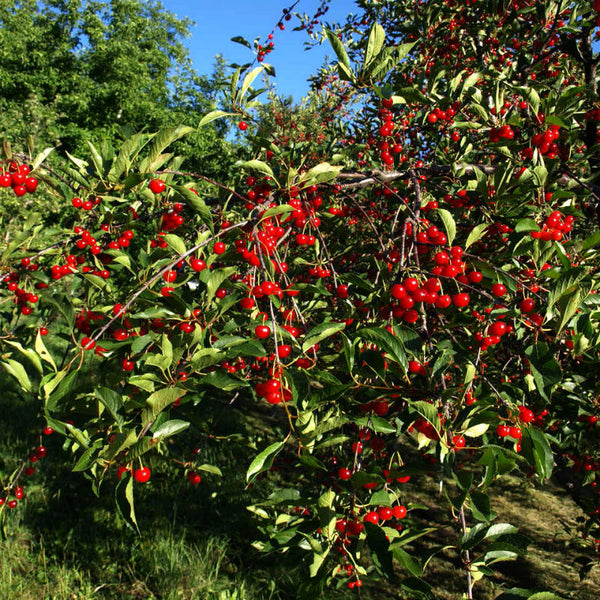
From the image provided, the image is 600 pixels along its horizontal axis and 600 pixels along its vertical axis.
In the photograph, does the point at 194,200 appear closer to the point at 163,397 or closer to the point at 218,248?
Result: the point at 218,248

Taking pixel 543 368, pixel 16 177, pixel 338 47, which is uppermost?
pixel 338 47

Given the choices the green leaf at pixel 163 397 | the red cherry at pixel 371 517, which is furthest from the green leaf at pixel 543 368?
the green leaf at pixel 163 397

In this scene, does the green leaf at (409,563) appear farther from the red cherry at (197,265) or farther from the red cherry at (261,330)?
the red cherry at (197,265)

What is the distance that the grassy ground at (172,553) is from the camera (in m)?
3.01

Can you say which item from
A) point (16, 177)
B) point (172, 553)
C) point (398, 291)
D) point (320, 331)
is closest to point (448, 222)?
point (398, 291)

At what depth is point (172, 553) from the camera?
125 inches

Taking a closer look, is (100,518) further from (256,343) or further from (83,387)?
(256,343)

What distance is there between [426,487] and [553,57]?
4330 millimetres

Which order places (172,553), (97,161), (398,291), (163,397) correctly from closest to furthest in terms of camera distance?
(163,397)
(398,291)
(97,161)
(172,553)

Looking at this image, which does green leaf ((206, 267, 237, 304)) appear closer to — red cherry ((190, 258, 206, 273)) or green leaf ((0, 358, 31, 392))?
red cherry ((190, 258, 206, 273))

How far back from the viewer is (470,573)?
1234mm

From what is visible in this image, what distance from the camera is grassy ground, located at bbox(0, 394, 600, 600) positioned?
301 centimetres

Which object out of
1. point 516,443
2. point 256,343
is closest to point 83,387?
point 256,343

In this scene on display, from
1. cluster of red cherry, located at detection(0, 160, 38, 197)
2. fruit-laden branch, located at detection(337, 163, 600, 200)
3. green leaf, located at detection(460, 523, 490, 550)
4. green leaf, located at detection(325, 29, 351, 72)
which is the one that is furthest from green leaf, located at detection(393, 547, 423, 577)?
cluster of red cherry, located at detection(0, 160, 38, 197)
